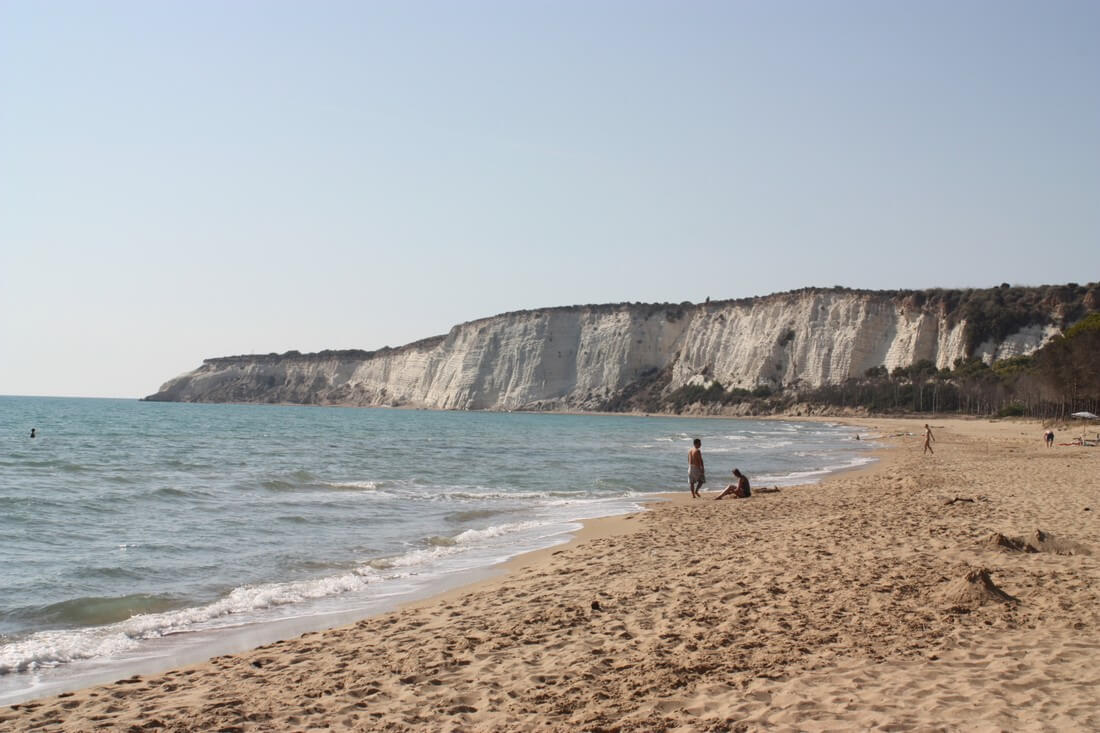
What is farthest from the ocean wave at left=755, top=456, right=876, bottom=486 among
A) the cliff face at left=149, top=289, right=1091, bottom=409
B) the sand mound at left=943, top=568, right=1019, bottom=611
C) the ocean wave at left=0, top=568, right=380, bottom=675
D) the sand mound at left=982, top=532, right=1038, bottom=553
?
the cliff face at left=149, top=289, right=1091, bottom=409

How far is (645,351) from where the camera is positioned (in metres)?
107

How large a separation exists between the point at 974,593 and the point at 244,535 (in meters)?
9.77

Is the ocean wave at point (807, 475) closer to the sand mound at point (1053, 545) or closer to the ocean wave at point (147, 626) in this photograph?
the sand mound at point (1053, 545)

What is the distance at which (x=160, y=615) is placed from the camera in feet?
25.6

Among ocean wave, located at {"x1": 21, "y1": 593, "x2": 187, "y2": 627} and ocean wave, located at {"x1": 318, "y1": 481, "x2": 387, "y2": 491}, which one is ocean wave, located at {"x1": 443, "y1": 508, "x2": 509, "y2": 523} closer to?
ocean wave, located at {"x1": 318, "y1": 481, "x2": 387, "y2": 491}

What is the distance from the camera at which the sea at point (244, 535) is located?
23.5 feet

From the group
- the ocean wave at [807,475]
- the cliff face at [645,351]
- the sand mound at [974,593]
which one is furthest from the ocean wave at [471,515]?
the cliff face at [645,351]

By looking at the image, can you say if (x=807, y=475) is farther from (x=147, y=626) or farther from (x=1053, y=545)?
(x=147, y=626)

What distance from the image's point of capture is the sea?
23.5 ft

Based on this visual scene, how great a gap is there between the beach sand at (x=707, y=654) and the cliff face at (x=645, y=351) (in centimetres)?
7952

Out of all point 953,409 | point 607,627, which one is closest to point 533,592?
point 607,627

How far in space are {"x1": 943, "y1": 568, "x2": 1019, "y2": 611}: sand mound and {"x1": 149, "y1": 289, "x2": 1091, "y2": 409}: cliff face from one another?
264 ft

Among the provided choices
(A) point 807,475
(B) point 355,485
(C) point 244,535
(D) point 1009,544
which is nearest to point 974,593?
(D) point 1009,544

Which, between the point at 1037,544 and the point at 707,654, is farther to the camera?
the point at 1037,544
